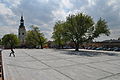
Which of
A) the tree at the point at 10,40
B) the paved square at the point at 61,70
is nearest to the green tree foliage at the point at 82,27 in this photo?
the paved square at the point at 61,70

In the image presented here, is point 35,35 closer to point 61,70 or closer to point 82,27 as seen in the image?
point 82,27

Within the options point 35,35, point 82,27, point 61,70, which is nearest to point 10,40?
point 35,35

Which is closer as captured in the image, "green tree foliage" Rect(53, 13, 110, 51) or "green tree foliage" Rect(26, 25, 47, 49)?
"green tree foliage" Rect(53, 13, 110, 51)

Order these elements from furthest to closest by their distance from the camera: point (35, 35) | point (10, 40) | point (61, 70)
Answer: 1. point (10, 40)
2. point (35, 35)
3. point (61, 70)

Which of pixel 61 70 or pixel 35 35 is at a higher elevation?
pixel 35 35

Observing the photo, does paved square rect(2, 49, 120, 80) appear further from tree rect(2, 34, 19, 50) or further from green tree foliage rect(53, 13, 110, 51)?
tree rect(2, 34, 19, 50)

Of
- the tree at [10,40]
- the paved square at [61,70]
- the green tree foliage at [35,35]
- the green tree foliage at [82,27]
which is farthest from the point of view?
the tree at [10,40]

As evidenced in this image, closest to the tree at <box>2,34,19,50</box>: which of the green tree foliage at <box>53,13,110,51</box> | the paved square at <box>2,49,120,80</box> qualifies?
the green tree foliage at <box>53,13,110,51</box>

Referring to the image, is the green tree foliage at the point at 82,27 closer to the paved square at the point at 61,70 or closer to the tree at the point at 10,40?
the paved square at the point at 61,70

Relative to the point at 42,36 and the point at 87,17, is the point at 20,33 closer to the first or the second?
the point at 42,36

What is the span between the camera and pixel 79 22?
41.1 metres

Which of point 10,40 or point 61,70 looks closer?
point 61,70

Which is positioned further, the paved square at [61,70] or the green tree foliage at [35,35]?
the green tree foliage at [35,35]

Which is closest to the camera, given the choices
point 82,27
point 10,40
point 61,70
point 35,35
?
point 61,70
